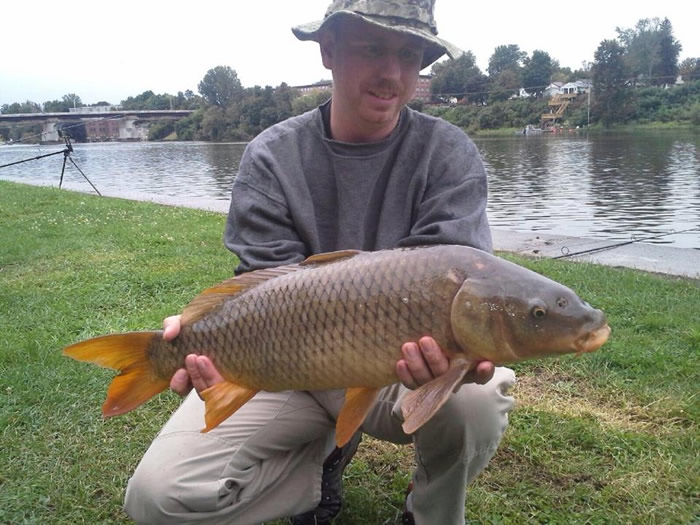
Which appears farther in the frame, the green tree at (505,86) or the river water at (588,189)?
the green tree at (505,86)

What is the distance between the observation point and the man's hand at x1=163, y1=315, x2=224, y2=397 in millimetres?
1636

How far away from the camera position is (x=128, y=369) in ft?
5.53

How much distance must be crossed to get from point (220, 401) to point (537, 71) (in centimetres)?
7330

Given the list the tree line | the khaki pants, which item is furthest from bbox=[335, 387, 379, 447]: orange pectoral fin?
the tree line

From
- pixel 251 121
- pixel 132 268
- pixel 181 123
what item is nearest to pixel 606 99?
pixel 251 121

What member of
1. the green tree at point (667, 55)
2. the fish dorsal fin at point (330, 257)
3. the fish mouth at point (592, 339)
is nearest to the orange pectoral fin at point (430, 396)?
the fish mouth at point (592, 339)

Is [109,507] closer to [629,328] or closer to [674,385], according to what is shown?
[674,385]

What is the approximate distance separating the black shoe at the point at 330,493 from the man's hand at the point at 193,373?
0.54 m

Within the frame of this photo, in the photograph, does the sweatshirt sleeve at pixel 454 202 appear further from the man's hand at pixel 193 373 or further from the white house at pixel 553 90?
the white house at pixel 553 90

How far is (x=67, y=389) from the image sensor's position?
2781 mm

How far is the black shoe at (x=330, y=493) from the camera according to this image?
1.94 m

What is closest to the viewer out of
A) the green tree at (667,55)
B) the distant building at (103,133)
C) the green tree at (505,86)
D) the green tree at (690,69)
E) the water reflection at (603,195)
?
the water reflection at (603,195)

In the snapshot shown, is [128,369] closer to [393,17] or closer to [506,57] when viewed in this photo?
[393,17]

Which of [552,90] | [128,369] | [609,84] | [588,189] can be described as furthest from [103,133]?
[128,369]
